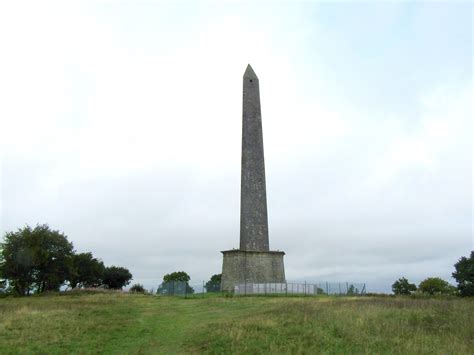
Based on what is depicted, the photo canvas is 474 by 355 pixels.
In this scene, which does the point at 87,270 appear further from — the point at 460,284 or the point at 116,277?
the point at 460,284

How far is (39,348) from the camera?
18.4 m

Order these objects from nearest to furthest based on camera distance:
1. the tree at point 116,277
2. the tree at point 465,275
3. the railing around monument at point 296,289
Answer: the railing around monument at point 296,289 → the tree at point 465,275 → the tree at point 116,277

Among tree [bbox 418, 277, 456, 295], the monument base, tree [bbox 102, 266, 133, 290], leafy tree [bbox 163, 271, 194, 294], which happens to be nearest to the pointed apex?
the monument base

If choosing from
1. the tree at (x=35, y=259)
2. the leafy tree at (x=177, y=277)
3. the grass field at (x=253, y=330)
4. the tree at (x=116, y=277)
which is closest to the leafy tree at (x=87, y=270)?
the tree at (x=116, y=277)

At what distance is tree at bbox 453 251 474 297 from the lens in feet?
167

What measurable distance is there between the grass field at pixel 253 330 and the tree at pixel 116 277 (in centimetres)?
4268

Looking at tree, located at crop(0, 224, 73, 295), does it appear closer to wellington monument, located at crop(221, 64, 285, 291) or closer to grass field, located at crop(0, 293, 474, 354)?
wellington monument, located at crop(221, 64, 285, 291)

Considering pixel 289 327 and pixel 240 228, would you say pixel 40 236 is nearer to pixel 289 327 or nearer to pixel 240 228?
pixel 240 228

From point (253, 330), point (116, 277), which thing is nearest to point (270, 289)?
point (253, 330)

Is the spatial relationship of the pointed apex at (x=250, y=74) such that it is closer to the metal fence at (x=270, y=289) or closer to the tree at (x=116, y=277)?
the metal fence at (x=270, y=289)

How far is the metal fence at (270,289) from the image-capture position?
138 ft

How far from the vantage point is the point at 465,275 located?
5216 cm

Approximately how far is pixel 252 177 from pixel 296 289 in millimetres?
11780

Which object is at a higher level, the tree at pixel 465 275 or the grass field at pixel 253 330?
the tree at pixel 465 275
